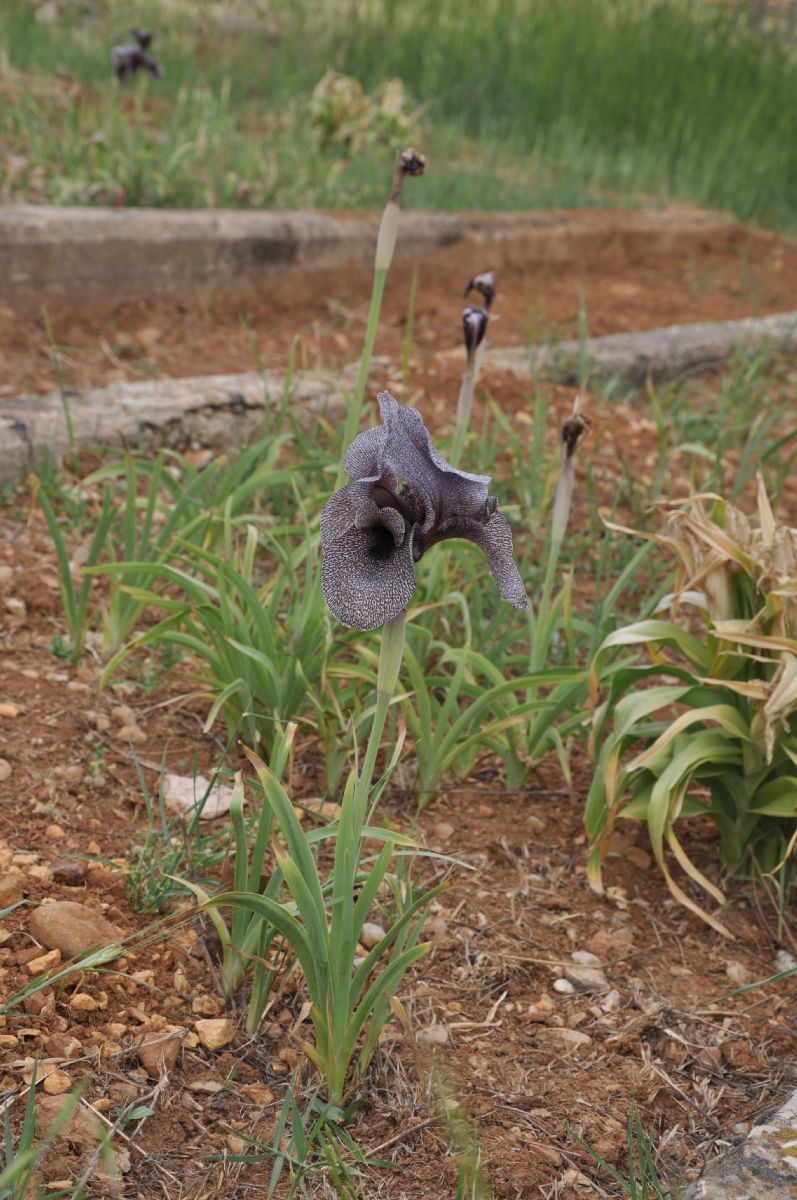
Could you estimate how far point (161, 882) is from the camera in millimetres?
1700

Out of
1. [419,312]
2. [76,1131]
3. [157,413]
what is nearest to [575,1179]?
[76,1131]

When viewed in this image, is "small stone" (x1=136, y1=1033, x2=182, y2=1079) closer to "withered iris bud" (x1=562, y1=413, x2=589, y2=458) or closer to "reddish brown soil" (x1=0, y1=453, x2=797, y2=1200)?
"reddish brown soil" (x1=0, y1=453, x2=797, y2=1200)

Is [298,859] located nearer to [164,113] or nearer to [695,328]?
[695,328]

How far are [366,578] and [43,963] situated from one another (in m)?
0.74

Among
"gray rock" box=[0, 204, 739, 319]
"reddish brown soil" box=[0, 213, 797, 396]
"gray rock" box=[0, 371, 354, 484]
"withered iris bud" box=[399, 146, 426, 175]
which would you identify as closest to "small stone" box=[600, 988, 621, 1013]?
"withered iris bud" box=[399, 146, 426, 175]

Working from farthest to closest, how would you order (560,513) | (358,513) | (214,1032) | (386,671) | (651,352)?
(651,352)
(560,513)
(214,1032)
(386,671)
(358,513)

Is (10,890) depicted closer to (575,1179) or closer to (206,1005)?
(206,1005)

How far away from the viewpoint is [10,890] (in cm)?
167

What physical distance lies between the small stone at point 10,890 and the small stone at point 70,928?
39 mm

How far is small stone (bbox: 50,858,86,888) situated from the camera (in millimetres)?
1754

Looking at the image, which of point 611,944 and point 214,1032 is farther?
point 611,944

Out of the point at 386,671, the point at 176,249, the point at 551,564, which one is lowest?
the point at 176,249

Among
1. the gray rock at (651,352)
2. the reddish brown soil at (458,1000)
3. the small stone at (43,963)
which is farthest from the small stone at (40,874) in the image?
the gray rock at (651,352)

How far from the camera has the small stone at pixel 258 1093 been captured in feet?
4.99
